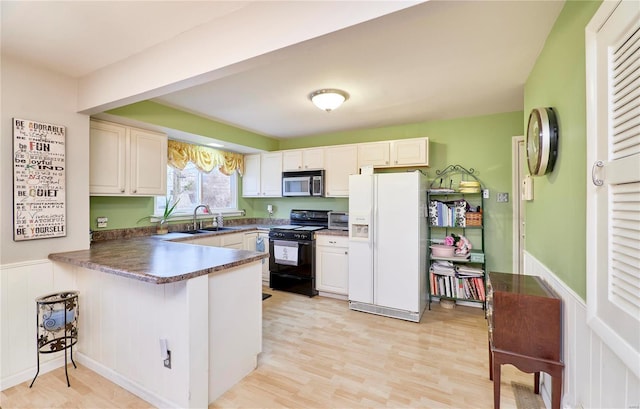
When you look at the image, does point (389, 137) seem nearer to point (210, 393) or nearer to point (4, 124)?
point (210, 393)

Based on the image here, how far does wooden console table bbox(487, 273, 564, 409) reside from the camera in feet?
4.68

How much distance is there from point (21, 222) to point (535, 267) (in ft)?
12.3

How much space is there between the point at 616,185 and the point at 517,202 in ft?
8.73

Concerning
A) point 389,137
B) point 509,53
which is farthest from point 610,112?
point 389,137

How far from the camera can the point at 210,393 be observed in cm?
175

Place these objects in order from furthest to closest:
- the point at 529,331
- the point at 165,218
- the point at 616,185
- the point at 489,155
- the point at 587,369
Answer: the point at 165,218
the point at 489,155
the point at 529,331
the point at 587,369
the point at 616,185

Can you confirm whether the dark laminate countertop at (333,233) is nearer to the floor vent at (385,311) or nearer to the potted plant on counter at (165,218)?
the floor vent at (385,311)

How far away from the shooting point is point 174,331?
5.36 ft

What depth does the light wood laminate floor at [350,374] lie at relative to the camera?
1.77 metres

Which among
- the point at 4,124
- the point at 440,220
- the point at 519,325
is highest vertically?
the point at 4,124

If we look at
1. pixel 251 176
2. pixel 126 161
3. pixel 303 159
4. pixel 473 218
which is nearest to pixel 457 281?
pixel 473 218

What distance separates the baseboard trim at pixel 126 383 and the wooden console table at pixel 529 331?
1929mm

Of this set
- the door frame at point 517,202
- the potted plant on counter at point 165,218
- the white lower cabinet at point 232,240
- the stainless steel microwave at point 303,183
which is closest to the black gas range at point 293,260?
the white lower cabinet at point 232,240

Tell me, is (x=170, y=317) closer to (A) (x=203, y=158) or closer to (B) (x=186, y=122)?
(B) (x=186, y=122)
